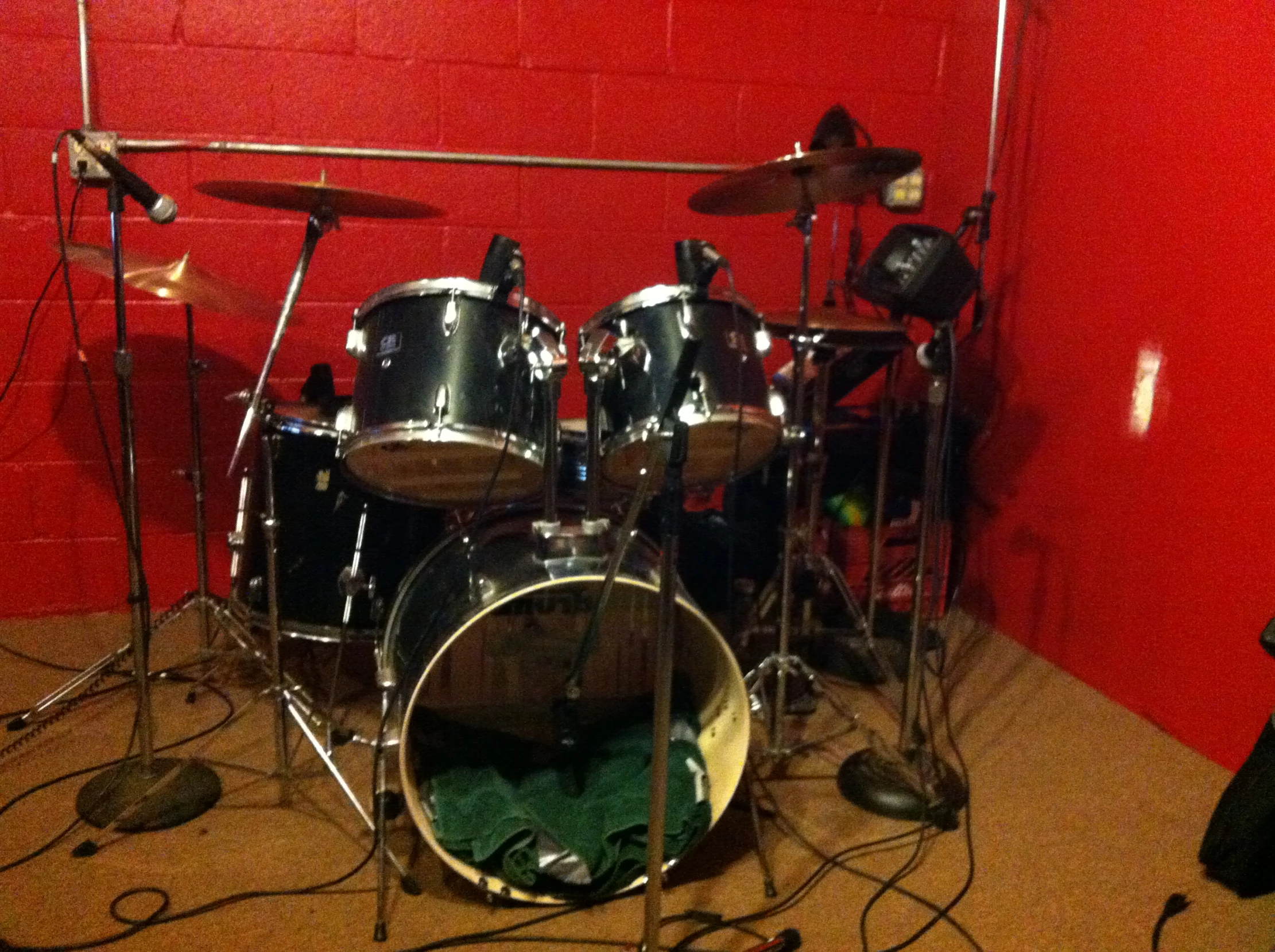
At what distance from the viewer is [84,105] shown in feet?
8.07

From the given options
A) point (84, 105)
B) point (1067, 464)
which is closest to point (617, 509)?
point (1067, 464)

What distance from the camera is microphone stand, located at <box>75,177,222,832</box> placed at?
1.69 m

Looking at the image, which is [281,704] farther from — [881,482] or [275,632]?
[881,482]

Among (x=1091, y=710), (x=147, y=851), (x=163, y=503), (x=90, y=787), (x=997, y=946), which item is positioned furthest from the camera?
(x=163, y=503)

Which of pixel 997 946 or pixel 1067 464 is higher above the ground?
pixel 1067 464

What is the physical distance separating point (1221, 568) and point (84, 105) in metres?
2.95

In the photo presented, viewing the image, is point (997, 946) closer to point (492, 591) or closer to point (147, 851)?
point (492, 591)

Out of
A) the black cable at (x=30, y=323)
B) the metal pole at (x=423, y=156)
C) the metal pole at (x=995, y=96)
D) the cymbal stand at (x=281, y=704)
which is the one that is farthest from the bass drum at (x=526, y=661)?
the metal pole at (x=995, y=96)

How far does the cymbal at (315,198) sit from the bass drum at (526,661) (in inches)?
25.5

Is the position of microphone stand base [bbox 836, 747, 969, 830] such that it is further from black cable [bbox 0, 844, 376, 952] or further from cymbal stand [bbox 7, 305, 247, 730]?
cymbal stand [bbox 7, 305, 247, 730]

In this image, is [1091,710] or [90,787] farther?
[1091,710]

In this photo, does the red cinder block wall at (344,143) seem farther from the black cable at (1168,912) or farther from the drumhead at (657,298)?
the black cable at (1168,912)

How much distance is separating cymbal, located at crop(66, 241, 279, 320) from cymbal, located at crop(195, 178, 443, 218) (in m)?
0.19

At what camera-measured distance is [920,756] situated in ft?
6.36
